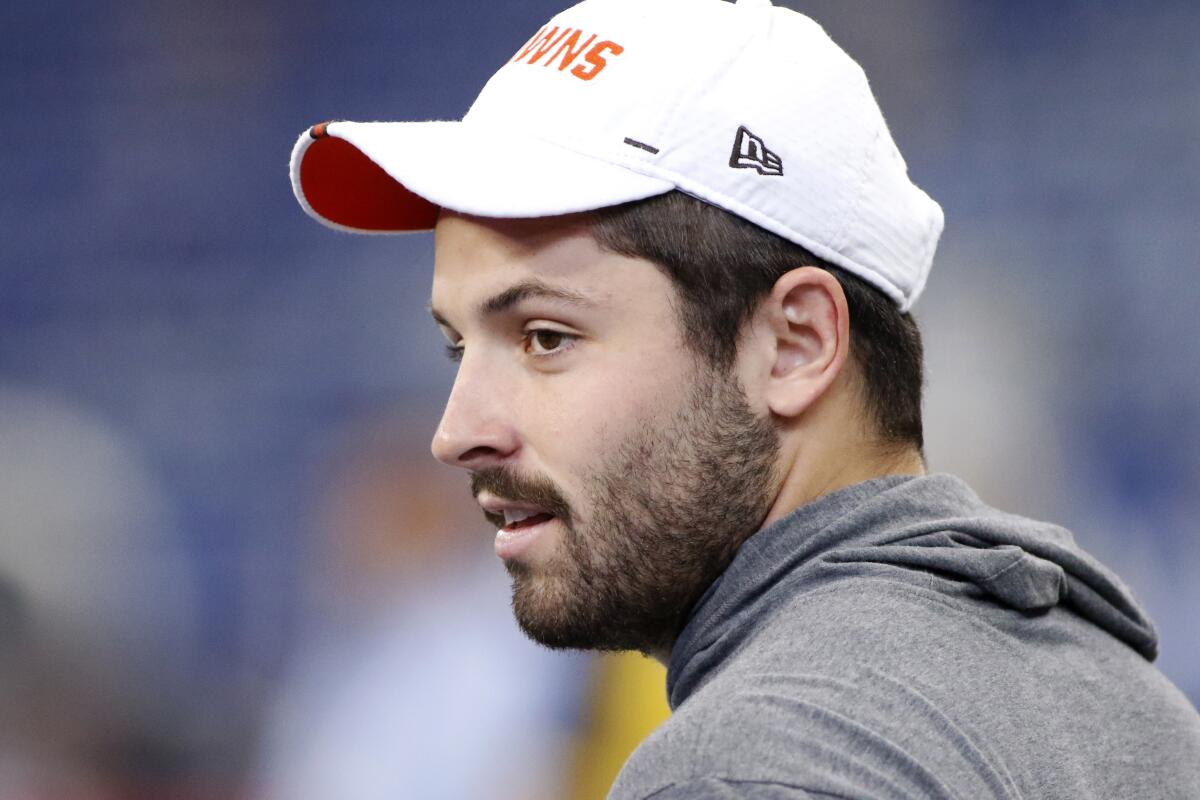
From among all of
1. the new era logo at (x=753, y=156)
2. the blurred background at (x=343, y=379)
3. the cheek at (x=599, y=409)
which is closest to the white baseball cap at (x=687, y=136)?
the new era logo at (x=753, y=156)

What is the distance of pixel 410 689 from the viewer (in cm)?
246

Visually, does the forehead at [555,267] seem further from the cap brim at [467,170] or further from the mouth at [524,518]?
the mouth at [524,518]

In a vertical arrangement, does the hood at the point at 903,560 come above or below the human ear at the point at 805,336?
A: below

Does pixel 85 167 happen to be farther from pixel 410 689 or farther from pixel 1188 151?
pixel 1188 151

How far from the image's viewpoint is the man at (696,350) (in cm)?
88

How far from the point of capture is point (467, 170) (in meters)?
0.96

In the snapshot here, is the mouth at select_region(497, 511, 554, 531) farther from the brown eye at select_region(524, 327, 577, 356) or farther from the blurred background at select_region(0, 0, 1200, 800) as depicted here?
the blurred background at select_region(0, 0, 1200, 800)

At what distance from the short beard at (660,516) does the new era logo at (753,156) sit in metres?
0.14

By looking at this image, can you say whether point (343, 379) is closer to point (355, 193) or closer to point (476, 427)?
point (355, 193)

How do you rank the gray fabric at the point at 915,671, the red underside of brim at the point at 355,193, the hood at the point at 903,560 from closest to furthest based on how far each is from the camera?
the gray fabric at the point at 915,671
the hood at the point at 903,560
the red underside of brim at the point at 355,193

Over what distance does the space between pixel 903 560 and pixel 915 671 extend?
0.11 meters

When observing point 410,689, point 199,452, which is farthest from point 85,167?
point 410,689

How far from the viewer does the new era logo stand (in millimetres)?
932

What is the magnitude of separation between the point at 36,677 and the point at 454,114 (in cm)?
138
